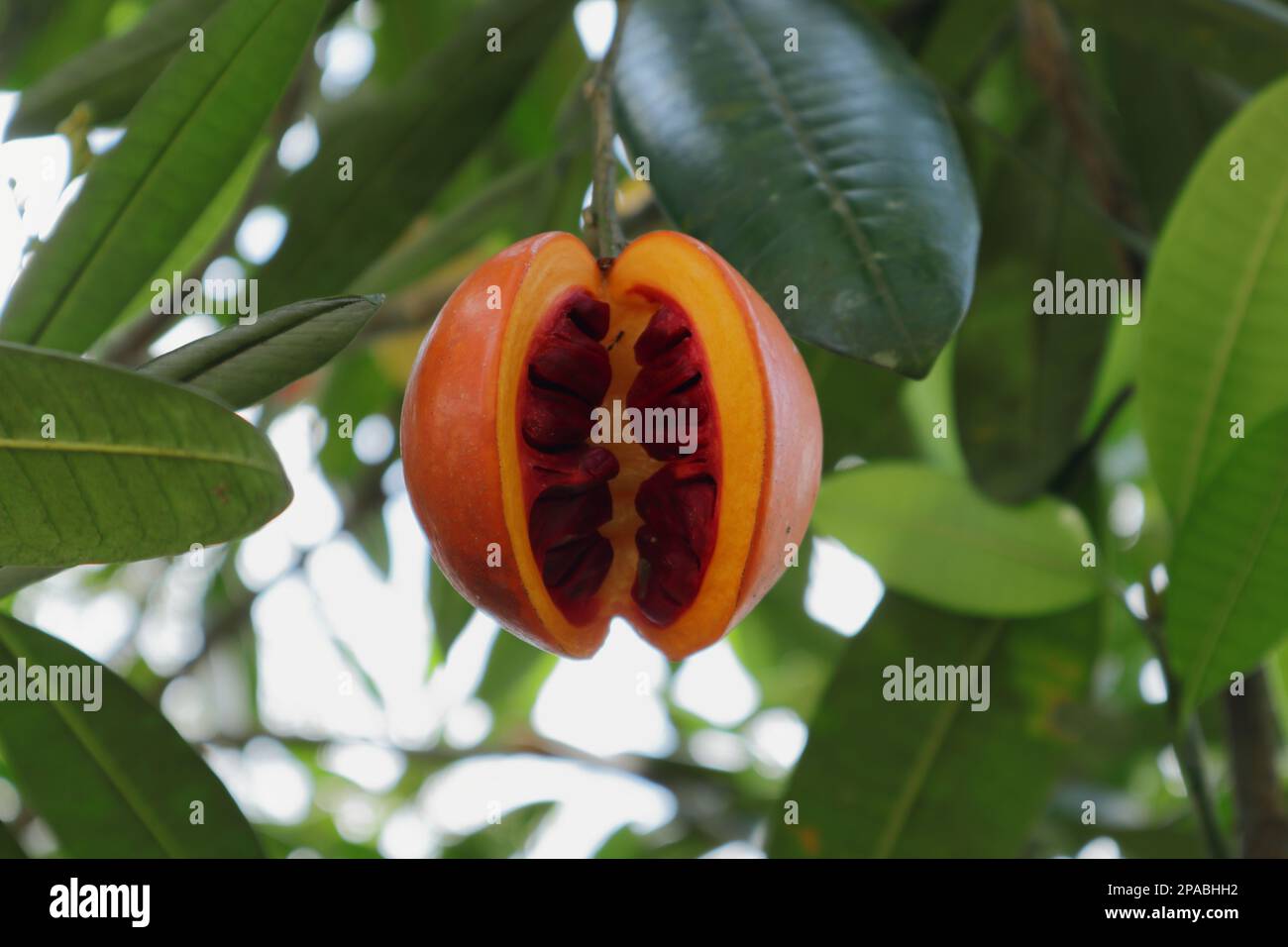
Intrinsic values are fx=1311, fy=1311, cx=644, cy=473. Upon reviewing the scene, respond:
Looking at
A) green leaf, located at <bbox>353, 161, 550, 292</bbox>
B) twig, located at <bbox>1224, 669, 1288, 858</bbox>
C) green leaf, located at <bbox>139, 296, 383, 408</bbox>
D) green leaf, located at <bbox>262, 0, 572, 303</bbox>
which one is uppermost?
green leaf, located at <bbox>262, 0, 572, 303</bbox>

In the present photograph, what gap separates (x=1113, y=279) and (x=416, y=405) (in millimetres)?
900

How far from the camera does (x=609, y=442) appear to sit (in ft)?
2.36

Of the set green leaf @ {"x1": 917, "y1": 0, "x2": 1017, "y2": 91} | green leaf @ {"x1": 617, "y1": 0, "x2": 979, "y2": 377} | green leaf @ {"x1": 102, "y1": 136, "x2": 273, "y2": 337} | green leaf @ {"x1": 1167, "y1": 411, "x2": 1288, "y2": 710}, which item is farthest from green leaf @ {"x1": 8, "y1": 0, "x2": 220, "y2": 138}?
green leaf @ {"x1": 1167, "y1": 411, "x2": 1288, "y2": 710}

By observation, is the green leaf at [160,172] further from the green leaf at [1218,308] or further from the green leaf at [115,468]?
the green leaf at [1218,308]

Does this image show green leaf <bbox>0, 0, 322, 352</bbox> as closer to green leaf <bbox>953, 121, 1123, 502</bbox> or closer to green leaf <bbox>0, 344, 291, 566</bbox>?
green leaf <bbox>0, 344, 291, 566</bbox>

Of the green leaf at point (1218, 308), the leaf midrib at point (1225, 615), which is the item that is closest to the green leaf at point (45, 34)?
the green leaf at point (1218, 308)

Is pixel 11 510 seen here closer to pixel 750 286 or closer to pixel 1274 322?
pixel 750 286

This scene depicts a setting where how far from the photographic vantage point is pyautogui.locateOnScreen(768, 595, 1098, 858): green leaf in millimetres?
1052

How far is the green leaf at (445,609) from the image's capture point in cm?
138

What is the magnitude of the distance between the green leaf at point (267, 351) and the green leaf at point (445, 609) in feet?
2.40

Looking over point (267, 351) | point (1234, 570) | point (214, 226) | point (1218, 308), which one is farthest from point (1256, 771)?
point (214, 226)

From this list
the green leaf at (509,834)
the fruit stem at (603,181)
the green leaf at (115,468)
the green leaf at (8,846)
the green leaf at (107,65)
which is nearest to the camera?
the green leaf at (115,468)

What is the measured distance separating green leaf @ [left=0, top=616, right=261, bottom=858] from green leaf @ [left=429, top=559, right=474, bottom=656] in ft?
1.60

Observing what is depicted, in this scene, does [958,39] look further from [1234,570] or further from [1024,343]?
[1234,570]
